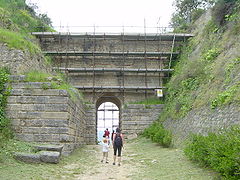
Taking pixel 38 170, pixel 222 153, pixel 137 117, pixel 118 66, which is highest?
pixel 118 66

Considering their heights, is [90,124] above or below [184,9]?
below

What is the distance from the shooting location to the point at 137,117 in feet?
61.4

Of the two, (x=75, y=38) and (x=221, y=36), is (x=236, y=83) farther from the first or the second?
(x=75, y=38)

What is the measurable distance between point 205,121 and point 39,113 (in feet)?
22.0

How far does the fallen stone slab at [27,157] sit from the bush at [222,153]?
4603mm

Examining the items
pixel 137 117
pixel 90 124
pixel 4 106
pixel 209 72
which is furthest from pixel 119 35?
pixel 4 106

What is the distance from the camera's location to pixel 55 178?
6430 mm

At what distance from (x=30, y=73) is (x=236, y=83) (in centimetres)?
821

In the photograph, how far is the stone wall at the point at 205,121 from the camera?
874 centimetres

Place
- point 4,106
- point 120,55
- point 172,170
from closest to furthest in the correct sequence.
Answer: point 172,170, point 4,106, point 120,55

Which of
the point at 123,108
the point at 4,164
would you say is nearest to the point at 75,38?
the point at 123,108

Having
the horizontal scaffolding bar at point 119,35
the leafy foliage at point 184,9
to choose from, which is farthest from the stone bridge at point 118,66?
the leafy foliage at point 184,9

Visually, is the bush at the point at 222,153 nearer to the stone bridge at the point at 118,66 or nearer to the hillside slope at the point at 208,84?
the hillside slope at the point at 208,84

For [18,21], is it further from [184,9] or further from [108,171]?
[184,9]
